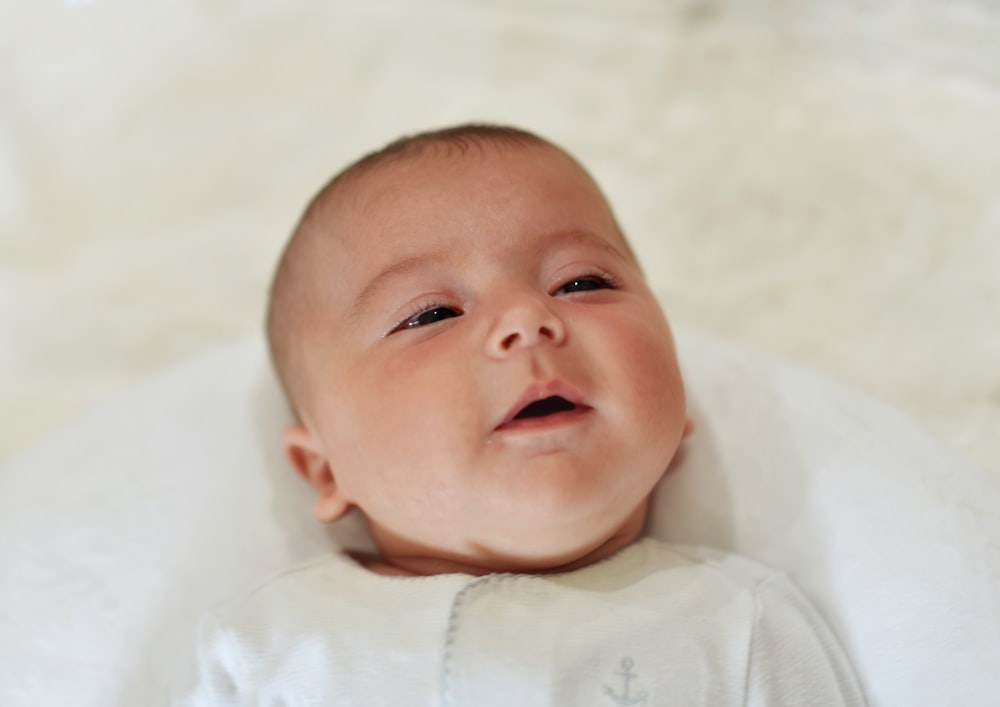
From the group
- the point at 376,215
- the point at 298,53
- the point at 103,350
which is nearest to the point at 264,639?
the point at 376,215

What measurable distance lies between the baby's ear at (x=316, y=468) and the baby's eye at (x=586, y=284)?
30cm

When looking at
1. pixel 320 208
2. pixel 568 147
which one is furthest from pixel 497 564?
pixel 568 147

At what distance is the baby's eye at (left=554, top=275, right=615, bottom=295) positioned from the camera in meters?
0.97

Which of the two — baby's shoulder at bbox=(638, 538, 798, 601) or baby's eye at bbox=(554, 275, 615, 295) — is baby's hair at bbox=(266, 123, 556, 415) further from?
baby's shoulder at bbox=(638, 538, 798, 601)

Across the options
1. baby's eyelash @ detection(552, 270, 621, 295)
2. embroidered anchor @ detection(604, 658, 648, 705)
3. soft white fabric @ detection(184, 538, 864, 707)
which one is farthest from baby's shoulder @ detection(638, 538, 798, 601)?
baby's eyelash @ detection(552, 270, 621, 295)

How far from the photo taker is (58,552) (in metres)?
1.06

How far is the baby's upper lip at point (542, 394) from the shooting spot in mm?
824

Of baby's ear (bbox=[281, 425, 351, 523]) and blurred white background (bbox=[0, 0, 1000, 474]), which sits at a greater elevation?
blurred white background (bbox=[0, 0, 1000, 474])

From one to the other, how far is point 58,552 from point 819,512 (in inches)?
30.7

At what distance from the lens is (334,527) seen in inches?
44.2

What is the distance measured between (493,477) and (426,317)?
0.18 m

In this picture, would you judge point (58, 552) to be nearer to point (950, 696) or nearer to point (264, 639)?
point (264, 639)

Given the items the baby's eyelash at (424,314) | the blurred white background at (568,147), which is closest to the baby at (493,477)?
the baby's eyelash at (424,314)

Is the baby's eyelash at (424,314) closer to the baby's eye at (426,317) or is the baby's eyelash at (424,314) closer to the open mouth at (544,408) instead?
the baby's eye at (426,317)
